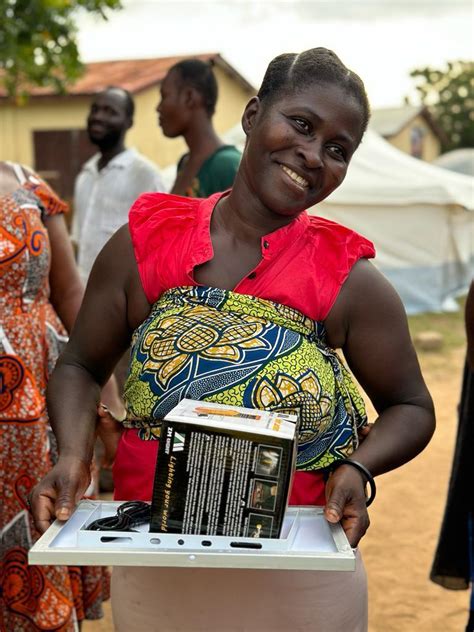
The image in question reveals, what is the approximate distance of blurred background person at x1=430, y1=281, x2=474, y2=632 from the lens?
9.32 feet

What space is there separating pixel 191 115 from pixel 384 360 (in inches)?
118

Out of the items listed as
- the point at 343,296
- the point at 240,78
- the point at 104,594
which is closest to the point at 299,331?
the point at 343,296

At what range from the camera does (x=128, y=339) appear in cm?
196

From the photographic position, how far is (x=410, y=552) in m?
4.61

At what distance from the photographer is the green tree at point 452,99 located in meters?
38.6

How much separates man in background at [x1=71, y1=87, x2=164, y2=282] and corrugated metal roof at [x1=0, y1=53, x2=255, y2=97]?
14763mm

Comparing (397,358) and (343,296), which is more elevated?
(343,296)

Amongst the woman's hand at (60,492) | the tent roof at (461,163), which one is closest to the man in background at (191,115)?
the woman's hand at (60,492)

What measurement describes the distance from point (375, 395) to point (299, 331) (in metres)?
0.27

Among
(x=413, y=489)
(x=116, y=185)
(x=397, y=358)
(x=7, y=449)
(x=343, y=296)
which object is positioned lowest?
(x=413, y=489)

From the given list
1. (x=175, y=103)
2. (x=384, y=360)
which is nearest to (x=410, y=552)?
(x=175, y=103)

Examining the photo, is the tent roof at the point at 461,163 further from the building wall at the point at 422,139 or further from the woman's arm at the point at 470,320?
the woman's arm at the point at 470,320

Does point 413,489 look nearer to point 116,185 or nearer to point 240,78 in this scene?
point 116,185

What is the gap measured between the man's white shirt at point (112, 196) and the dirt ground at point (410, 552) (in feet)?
7.70
